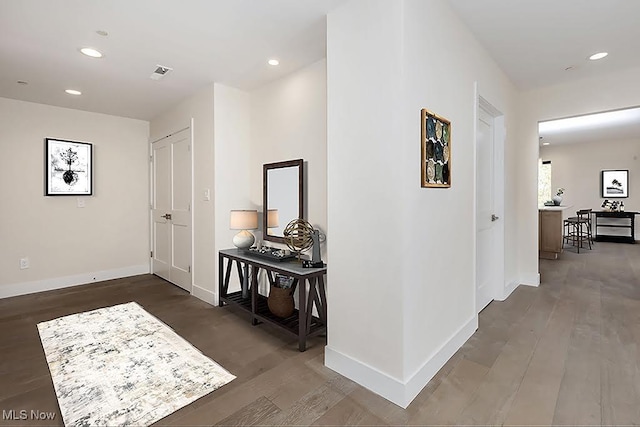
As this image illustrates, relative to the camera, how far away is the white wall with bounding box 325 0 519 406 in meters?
1.79

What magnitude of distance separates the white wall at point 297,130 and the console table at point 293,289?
40 centimetres

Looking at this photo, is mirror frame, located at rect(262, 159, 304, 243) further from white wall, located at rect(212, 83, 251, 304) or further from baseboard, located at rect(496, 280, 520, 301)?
baseboard, located at rect(496, 280, 520, 301)

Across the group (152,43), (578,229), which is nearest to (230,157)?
(152,43)

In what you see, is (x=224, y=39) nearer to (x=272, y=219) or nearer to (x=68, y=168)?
(x=272, y=219)

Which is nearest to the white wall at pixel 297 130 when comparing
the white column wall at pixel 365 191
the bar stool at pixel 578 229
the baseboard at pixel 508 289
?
the white column wall at pixel 365 191

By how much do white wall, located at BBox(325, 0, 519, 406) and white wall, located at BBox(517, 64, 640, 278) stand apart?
2.26 metres

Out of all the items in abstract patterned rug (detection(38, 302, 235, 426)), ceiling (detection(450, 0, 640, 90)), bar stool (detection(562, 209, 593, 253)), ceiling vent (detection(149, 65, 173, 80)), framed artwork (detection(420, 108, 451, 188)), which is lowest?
abstract patterned rug (detection(38, 302, 235, 426))

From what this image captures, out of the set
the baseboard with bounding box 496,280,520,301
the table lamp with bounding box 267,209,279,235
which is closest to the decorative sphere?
the table lamp with bounding box 267,209,279,235

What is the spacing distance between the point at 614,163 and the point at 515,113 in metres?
6.31

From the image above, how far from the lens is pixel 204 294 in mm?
3631

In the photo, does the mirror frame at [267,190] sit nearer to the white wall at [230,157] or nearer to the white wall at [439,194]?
the white wall at [230,157]

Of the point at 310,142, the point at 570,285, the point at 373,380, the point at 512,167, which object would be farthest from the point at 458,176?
the point at 570,285

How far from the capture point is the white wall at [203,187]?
11.5ft

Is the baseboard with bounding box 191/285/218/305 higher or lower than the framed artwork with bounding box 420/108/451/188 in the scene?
lower
